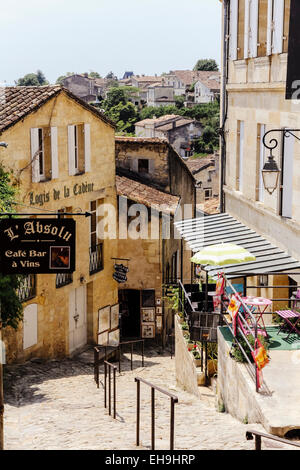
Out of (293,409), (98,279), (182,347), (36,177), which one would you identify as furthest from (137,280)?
(293,409)

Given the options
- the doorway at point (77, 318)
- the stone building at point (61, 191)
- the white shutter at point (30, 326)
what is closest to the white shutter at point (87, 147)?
the stone building at point (61, 191)

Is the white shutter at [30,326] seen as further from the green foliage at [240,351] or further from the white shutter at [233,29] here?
the green foliage at [240,351]

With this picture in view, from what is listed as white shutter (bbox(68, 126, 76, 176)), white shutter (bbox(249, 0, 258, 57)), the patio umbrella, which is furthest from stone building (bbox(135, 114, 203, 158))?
the patio umbrella

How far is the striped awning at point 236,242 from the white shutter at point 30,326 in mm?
4285

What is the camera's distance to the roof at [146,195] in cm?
2362

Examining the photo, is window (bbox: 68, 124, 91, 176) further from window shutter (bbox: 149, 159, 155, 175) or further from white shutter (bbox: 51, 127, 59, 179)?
window shutter (bbox: 149, 159, 155, 175)

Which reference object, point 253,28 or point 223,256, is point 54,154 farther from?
point 223,256

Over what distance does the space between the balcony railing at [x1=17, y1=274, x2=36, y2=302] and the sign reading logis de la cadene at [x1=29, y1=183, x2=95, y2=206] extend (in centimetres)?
188

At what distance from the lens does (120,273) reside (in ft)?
75.8

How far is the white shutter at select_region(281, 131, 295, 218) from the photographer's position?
1420 cm

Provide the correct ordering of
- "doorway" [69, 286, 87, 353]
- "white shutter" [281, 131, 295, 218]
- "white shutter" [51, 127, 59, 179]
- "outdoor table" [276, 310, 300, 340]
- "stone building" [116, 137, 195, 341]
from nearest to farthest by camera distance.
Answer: "outdoor table" [276, 310, 300, 340], "white shutter" [281, 131, 295, 218], "white shutter" [51, 127, 59, 179], "doorway" [69, 286, 87, 353], "stone building" [116, 137, 195, 341]

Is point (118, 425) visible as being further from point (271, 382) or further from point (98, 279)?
point (98, 279)

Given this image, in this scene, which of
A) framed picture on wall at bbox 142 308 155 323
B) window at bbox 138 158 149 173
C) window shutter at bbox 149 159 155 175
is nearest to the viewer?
framed picture on wall at bbox 142 308 155 323

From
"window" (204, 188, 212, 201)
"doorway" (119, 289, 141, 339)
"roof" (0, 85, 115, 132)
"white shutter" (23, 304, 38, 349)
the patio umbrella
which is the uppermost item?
"roof" (0, 85, 115, 132)
